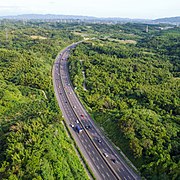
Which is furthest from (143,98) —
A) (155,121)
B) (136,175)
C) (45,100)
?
(136,175)

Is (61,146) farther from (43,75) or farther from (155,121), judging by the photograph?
(43,75)

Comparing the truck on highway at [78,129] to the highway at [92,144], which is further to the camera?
the truck on highway at [78,129]

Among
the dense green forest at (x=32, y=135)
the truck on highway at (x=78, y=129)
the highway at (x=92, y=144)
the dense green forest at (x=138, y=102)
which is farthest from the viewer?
the truck on highway at (x=78, y=129)

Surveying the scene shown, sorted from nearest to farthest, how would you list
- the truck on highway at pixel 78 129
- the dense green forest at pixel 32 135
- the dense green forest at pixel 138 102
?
the dense green forest at pixel 32 135, the dense green forest at pixel 138 102, the truck on highway at pixel 78 129

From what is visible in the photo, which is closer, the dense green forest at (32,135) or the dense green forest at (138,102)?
the dense green forest at (32,135)

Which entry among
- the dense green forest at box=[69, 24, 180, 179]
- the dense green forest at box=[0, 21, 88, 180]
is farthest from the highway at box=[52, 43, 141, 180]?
the dense green forest at box=[0, 21, 88, 180]

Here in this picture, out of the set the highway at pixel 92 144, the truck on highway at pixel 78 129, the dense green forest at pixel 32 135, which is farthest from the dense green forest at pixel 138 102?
the dense green forest at pixel 32 135

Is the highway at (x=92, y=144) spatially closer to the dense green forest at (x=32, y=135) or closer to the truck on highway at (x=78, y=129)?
the truck on highway at (x=78, y=129)

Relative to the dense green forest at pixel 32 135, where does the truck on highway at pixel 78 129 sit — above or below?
below
